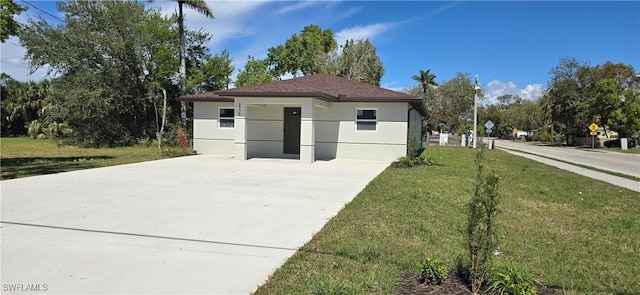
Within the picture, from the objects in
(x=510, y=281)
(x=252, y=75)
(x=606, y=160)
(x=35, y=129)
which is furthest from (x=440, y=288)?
(x=35, y=129)

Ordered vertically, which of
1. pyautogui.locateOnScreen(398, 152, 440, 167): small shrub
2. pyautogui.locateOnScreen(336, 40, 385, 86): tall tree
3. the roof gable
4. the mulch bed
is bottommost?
the mulch bed

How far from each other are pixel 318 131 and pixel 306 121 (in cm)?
237

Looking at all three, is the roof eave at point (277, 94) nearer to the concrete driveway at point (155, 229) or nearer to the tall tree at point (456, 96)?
the concrete driveway at point (155, 229)

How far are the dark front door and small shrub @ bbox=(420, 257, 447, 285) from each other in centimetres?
1375

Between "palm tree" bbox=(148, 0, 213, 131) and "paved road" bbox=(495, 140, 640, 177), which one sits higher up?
"palm tree" bbox=(148, 0, 213, 131)

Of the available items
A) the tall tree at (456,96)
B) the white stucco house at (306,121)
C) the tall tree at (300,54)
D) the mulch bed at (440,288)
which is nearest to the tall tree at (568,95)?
the tall tree at (456,96)

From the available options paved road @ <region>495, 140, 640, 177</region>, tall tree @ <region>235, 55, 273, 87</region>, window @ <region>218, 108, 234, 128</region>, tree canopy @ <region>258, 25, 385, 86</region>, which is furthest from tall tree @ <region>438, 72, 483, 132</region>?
window @ <region>218, 108, 234, 128</region>

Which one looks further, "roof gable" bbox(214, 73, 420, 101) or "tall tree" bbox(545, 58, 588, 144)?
"tall tree" bbox(545, 58, 588, 144)

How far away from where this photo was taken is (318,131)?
1652cm

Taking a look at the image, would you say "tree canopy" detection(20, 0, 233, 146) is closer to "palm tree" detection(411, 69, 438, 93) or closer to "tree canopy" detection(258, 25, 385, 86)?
"tree canopy" detection(258, 25, 385, 86)

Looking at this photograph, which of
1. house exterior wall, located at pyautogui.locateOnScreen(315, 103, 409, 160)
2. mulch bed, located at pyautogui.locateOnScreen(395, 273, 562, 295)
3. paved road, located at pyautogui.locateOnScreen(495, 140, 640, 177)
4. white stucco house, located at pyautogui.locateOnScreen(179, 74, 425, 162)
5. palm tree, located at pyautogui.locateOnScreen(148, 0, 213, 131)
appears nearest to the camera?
mulch bed, located at pyautogui.locateOnScreen(395, 273, 562, 295)

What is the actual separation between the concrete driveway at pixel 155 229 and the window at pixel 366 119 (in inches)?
261

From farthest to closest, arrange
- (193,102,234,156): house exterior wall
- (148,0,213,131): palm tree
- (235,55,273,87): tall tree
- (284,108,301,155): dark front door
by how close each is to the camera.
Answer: (235,55,273,87): tall tree → (148,0,213,131): palm tree → (193,102,234,156): house exterior wall → (284,108,301,155): dark front door

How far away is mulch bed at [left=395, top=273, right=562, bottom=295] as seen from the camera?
328cm
